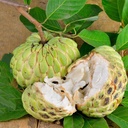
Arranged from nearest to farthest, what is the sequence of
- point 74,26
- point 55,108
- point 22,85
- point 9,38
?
1. point 55,108
2. point 22,85
3. point 74,26
4. point 9,38

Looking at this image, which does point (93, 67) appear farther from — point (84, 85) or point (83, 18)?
point (83, 18)

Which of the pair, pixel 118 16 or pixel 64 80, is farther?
pixel 118 16

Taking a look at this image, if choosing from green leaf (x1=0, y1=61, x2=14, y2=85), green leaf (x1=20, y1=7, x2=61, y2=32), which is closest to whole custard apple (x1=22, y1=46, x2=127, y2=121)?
green leaf (x1=0, y1=61, x2=14, y2=85)

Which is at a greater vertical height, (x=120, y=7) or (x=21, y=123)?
(x=120, y=7)

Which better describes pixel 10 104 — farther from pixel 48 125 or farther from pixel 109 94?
pixel 109 94

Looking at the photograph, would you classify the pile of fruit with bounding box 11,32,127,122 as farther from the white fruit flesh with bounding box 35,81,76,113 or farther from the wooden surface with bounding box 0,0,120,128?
the wooden surface with bounding box 0,0,120,128

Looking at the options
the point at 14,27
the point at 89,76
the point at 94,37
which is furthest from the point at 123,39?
the point at 14,27

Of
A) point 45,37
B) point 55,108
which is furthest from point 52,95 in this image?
point 45,37
